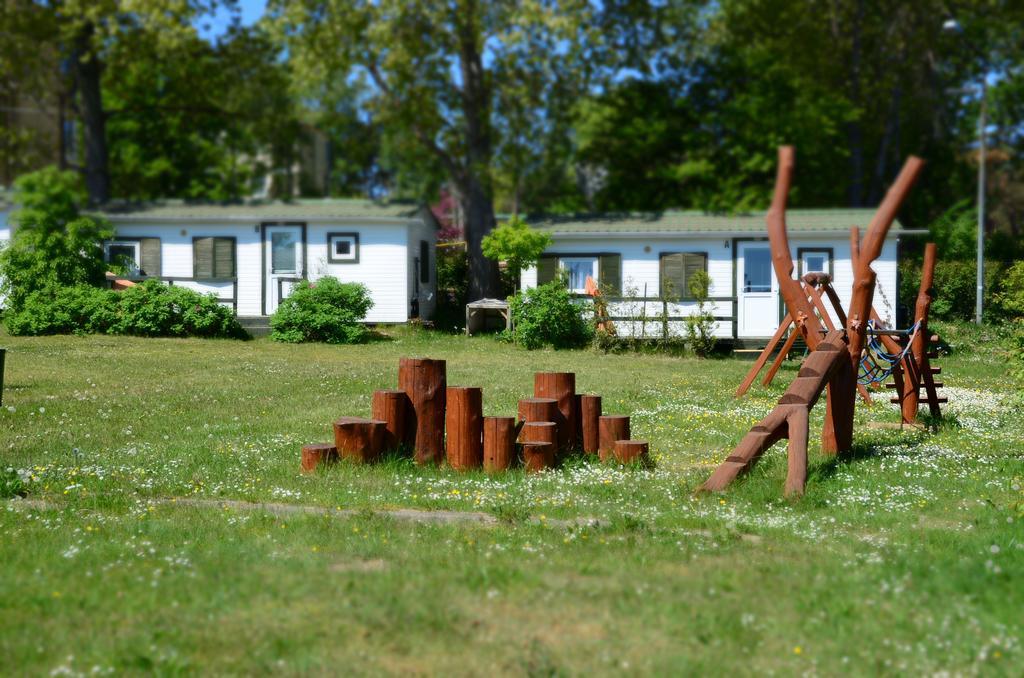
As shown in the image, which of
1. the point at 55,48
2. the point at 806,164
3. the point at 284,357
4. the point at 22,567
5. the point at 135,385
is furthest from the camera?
the point at 806,164

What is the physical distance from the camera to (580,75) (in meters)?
32.3

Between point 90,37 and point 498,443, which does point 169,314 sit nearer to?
point 90,37

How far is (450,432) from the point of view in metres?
10.2

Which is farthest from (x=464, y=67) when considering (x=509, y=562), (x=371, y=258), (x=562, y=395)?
(x=509, y=562)

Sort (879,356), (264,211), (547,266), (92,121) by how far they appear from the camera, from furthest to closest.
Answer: (92,121) < (264,211) < (547,266) < (879,356)


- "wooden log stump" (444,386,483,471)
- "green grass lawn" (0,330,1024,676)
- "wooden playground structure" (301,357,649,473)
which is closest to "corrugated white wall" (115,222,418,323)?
"green grass lawn" (0,330,1024,676)

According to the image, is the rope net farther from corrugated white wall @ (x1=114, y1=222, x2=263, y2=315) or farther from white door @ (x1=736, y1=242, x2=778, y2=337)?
corrugated white wall @ (x1=114, y1=222, x2=263, y2=315)

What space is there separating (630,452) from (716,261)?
61.6ft

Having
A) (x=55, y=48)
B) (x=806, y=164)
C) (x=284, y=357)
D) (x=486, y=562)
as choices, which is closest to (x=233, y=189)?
(x=55, y=48)

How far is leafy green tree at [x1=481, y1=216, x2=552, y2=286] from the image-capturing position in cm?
Answer: 2792

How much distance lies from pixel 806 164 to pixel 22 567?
37.9 meters

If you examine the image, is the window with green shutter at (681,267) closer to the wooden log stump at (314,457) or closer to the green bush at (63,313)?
the green bush at (63,313)

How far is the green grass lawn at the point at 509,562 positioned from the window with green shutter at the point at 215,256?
56.3 ft

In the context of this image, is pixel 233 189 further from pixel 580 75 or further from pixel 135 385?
pixel 135 385
